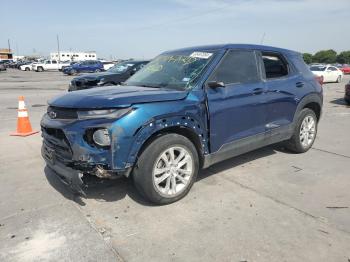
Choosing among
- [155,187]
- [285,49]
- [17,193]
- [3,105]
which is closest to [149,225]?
[155,187]

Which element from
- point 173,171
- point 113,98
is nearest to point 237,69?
point 173,171

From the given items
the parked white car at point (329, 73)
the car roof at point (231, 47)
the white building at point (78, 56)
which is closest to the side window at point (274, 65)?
the car roof at point (231, 47)

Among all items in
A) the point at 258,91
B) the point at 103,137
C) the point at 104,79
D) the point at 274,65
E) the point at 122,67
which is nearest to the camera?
the point at 103,137

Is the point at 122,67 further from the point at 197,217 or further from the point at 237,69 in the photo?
the point at 197,217

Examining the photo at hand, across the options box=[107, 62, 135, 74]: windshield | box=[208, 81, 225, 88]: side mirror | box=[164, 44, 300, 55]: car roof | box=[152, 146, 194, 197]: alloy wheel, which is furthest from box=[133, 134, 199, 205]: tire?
box=[107, 62, 135, 74]: windshield

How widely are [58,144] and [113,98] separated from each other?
2.79ft

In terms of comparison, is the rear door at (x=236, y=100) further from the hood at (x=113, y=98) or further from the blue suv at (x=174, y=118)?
the hood at (x=113, y=98)

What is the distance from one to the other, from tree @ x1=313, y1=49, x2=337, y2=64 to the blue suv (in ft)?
231

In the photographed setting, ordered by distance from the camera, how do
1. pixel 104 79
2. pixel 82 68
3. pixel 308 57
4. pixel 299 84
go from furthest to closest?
1. pixel 308 57
2. pixel 82 68
3. pixel 104 79
4. pixel 299 84

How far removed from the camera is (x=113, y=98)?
3.62 meters

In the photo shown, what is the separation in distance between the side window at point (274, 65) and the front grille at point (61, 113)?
290cm

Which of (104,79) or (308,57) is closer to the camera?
(104,79)

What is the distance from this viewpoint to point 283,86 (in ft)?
17.5

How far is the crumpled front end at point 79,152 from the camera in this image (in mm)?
3541
